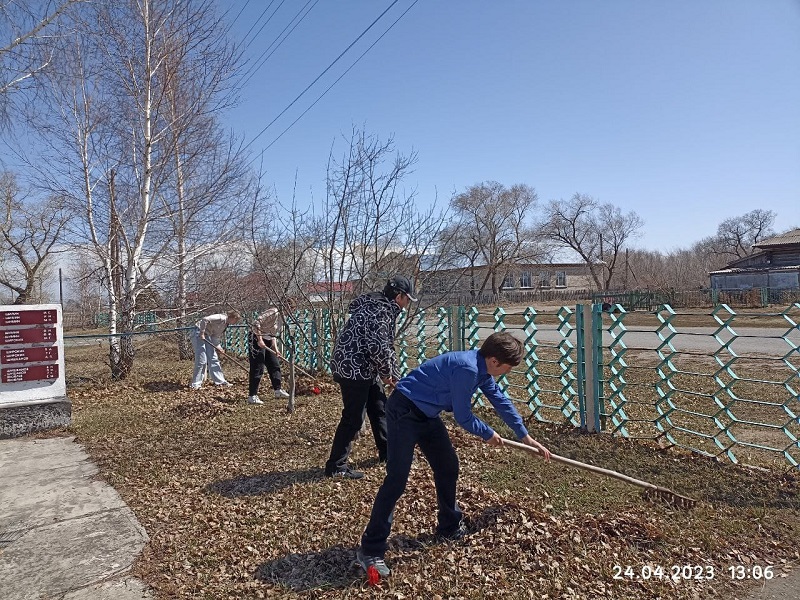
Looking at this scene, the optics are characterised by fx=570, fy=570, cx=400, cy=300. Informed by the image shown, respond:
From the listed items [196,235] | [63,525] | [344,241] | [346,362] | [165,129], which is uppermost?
[165,129]

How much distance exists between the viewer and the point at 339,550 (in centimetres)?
345

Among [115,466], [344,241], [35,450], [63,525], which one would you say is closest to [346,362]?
[63,525]

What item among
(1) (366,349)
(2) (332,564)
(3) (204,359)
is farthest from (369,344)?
(3) (204,359)

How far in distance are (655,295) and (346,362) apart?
112ft

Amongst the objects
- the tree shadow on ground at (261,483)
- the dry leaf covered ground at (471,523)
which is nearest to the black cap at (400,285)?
the dry leaf covered ground at (471,523)

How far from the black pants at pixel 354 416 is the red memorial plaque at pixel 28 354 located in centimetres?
474

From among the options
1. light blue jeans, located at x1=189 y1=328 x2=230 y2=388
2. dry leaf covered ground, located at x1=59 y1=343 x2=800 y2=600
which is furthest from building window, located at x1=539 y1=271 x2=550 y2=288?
dry leaf covered ground, located at x1=59 y1=343 x2=800 y2=600

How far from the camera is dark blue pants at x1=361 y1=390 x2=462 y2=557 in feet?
10.2

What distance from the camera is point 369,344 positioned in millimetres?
4445

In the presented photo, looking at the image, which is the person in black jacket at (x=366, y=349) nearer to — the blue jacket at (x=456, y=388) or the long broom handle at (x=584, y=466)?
the blue jacket at (x=456, y=388)

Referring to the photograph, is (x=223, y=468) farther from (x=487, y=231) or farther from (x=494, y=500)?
(x=487, y=231)

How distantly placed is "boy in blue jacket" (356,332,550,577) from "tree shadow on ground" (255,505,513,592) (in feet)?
0.41

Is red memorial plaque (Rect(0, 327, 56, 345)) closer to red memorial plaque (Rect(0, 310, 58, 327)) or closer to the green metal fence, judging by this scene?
red memorial plaque (Rect(0, 310, 58, 327))

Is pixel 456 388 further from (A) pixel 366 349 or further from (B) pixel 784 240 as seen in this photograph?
(B) pixel 784 240
